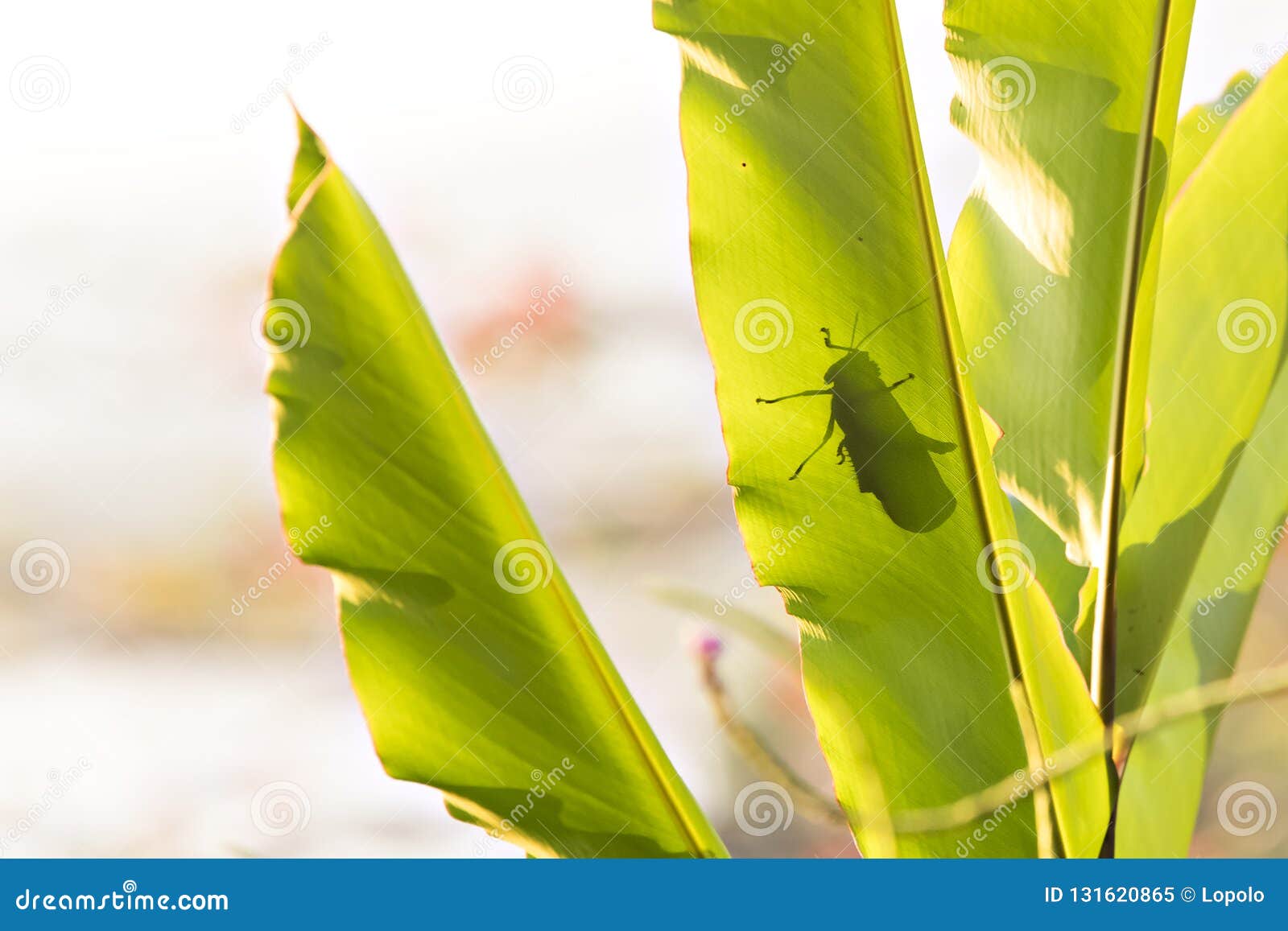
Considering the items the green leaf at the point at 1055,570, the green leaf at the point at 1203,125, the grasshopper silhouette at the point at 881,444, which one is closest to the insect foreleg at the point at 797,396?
the grasshopper silhouette at the point at 881,444

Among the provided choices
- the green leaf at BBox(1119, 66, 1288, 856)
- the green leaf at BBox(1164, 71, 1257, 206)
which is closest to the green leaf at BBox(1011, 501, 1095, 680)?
the green leaf at BBox(1119, 66, 1288, 856)

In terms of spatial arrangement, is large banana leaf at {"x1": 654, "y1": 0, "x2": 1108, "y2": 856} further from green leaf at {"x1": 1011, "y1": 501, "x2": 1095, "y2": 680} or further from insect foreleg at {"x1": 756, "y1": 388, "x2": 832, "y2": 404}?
green leaf at {"x1": 1011, "y1": 501, "x2": 1095, "y2": 680}

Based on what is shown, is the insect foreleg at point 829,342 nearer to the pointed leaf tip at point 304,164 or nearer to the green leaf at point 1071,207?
the green leaf at point 1071,207

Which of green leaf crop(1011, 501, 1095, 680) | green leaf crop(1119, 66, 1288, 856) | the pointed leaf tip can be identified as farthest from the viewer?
green leaf crop(1011, 501, 1095, 680)

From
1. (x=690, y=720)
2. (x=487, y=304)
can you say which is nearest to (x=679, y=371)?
(x=487, y=304)

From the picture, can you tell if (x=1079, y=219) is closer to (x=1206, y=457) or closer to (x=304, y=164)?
(x=1206, y=457)

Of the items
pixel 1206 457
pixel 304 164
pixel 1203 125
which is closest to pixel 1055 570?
pixel 1206 457
